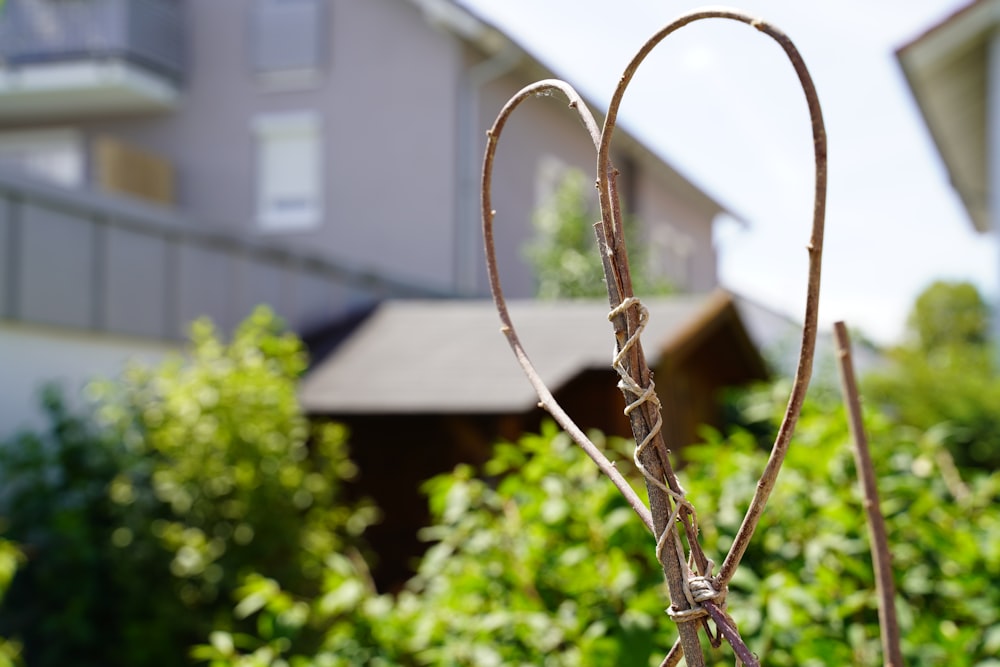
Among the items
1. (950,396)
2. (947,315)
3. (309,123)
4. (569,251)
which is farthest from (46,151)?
(947,315)

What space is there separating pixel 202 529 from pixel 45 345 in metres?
1.68

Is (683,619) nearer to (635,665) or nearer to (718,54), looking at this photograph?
(718,54)

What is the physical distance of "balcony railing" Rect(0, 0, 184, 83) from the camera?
13812 millimetres

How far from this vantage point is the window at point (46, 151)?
14.8 m

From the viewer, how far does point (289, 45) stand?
1377 cm

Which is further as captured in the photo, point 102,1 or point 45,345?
point 102,1

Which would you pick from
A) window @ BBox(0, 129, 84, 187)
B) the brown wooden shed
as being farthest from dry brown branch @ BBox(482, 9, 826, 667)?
window @ BBox(0, 129, 84, 187)

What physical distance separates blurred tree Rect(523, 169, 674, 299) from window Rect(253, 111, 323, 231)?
2.94 metres

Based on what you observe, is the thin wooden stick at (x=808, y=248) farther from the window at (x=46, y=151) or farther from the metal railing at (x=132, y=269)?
the window at (x=46, y=151)

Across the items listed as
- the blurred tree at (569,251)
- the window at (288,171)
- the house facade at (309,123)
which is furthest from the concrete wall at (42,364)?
the window at (288,171)

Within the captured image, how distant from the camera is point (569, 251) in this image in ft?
40.0

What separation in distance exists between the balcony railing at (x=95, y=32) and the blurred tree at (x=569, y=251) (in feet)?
17.8

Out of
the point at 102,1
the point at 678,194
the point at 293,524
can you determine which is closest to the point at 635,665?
the point at 293,524

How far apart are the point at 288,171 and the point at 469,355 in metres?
6.85
